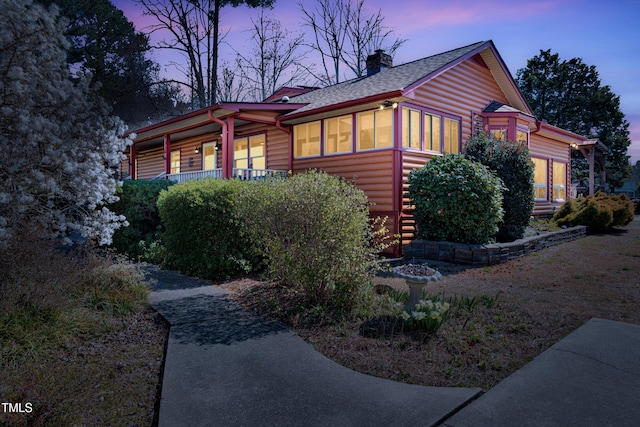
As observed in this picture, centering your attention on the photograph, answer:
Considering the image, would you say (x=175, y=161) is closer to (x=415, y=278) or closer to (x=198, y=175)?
(x=198, y=175)

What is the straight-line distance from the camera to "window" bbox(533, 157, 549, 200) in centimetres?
1731

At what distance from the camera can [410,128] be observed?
36.1 feet

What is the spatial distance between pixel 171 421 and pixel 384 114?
32.5 feet

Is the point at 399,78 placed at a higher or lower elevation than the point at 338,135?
higher

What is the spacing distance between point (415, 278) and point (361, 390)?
1.80 meters

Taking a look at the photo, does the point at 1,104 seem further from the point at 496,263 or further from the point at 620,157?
the point at 620,157

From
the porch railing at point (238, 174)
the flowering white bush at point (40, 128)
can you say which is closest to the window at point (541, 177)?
the porch railing at point (238, 174)

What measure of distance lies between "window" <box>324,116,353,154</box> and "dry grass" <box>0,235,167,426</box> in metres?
7.58

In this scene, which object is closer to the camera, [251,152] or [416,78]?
[416,78]

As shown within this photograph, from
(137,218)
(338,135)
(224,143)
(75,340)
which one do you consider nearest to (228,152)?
(224,143)

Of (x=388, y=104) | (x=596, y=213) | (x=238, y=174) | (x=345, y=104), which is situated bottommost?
(x=596, y=213)

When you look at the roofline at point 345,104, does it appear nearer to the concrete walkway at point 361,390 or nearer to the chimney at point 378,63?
the chimney at point 378,63

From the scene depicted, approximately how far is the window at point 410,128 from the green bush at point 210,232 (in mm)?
5194

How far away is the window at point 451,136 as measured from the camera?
1220 cm
